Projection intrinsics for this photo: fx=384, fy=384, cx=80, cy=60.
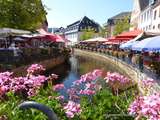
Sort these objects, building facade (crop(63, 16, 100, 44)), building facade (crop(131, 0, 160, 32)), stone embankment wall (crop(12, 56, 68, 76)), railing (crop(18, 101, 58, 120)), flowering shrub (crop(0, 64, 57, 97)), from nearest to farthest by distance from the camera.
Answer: railing (crop(18, 101, 58, 120)) → flowering shrub (crop(0, 64, 57, 97)) → stone embankment wall (crop(12, 56, 68, 76)) → building facade (crop(131, 0, 160, 32)) → building facade (crop(63, 16, 100, 44))

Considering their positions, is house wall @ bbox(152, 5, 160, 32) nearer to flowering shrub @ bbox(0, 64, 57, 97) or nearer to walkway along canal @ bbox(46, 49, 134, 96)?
walkway along canal @ bbox(46, 49, 134, 96)

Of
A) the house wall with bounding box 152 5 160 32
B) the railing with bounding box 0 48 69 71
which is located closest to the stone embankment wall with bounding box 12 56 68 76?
the railing with bounding box 0 48 69 71

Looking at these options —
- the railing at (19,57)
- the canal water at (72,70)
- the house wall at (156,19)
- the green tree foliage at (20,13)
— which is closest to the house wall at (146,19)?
the house wall at (156,19)

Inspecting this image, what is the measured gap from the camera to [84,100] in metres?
5.25

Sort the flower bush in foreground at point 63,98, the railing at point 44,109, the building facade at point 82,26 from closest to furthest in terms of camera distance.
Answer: the railing at point 44,109
the flower bush in foreground at point 63,98
the building facade at point 82,26

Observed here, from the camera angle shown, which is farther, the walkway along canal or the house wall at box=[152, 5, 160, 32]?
the house wall at box=[152, 5, 160, 32]

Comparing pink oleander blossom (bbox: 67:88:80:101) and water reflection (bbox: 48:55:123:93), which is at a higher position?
pink oleander blossom (bbox: 67:88:80:101)

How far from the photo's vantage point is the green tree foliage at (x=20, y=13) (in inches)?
1217

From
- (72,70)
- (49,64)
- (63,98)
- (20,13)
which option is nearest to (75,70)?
(72,70)

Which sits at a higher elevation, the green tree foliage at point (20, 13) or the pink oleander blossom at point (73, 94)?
the green tree foliage at point (20, 13)

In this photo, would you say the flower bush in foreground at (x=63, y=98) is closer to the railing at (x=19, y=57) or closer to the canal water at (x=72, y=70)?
the railing at (x=19, y=57)

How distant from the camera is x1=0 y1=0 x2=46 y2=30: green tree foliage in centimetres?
3090

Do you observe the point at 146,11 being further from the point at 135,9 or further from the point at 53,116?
the point at 53,116

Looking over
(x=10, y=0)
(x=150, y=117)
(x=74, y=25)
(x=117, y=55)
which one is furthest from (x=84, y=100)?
(x=74, y=25)
